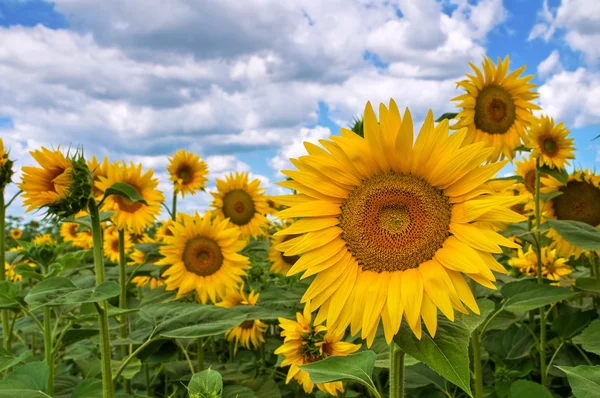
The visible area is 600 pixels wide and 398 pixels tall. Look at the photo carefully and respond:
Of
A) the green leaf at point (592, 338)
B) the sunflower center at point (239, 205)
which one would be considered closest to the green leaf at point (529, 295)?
the green leaf at point (592, 338)

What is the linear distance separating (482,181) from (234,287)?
2455mm

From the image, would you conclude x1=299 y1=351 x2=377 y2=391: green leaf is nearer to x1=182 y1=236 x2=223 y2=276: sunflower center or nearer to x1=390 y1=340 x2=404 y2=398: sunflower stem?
x1=390 y1=340 x2=404 y2=398: sunflower stem

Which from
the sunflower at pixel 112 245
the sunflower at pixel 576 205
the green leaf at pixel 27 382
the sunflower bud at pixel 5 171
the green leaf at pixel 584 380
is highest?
the sunflower bud at pixel 5 171

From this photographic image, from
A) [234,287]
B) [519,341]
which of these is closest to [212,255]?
[234,287]

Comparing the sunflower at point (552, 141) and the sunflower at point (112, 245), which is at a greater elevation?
the sunflower at point (552, 141)

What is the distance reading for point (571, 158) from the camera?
3754 mm

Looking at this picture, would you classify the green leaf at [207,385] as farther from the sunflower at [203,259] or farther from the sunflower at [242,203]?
the sunflower at [242,203]

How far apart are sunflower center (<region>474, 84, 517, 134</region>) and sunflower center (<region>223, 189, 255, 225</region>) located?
2451 mm

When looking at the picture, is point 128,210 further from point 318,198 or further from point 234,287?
point 318,198

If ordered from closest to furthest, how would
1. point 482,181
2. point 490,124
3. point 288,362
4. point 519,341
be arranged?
1. point 482,181
2. point 288,362
3. point 519,341
4. point 490,124

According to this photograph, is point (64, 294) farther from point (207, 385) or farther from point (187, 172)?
point (187, 172)

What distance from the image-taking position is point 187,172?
548 cm

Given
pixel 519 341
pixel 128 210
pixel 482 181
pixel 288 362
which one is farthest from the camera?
pixel 128 210

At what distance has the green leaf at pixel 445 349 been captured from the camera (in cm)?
137
